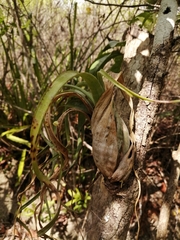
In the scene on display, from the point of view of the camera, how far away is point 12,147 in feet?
5.57

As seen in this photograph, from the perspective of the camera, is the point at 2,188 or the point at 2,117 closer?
the point at 2,188

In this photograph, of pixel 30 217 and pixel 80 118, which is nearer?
→ pixel 80 118

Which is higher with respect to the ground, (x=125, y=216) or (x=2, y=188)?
(x=125, y=216)

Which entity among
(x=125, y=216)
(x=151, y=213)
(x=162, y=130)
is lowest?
(x=151, y=213)

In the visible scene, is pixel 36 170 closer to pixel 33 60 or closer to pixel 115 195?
pixel 115 195

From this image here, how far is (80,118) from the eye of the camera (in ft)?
1.97

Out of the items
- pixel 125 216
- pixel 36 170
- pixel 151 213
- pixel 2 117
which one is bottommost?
pixel 151 213

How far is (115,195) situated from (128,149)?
11 cm

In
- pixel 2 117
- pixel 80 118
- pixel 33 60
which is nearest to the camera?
pixel 80 118

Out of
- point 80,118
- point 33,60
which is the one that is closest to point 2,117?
point 33,60

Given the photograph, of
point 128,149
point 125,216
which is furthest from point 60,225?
point 128,149

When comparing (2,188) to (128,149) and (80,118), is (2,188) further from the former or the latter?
(128,149)

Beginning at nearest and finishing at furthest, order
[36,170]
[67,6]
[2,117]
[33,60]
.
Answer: [36,170] → [67,6] → [33,60] → [2,117]

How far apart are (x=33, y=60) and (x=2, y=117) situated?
504 millimetres
